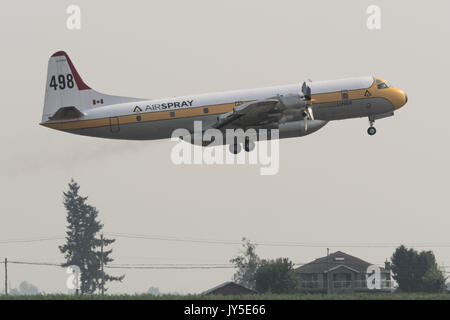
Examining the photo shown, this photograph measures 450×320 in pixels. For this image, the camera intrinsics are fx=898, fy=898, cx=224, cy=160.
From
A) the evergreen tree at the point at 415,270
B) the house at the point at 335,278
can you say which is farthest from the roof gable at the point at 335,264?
the evergreen tree at the point at 415,270

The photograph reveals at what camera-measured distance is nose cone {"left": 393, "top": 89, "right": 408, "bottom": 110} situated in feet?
188

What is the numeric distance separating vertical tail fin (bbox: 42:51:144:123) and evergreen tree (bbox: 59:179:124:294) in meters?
82.1

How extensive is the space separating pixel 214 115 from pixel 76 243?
99624 mm

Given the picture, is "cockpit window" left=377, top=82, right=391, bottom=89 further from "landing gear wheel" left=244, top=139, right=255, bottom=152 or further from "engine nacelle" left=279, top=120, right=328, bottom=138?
"landing gear wheel" left=244, top=139, right=255, bottom=152

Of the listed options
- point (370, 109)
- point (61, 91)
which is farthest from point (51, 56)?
point (370, 109)

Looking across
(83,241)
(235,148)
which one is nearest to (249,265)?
(83,241)

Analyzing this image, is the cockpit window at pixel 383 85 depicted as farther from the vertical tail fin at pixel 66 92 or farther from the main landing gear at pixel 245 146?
the vertical tail fin at pixel 66 92

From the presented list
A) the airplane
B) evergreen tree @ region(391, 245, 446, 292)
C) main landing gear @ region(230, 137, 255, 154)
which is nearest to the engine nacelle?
the airplane

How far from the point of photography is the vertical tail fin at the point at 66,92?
5669 centimetres

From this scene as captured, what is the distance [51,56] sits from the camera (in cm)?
5819

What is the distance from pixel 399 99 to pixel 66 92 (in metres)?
21.3

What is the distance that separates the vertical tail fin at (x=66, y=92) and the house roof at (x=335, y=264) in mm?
58005
